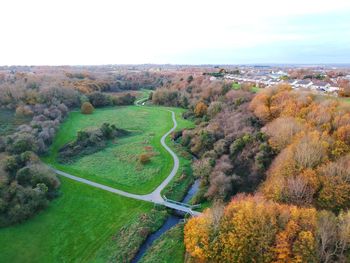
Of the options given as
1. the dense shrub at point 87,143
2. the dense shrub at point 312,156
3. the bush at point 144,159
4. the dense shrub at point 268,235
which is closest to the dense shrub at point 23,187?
the dense shrub at point 87,143

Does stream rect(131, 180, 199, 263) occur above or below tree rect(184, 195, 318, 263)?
below

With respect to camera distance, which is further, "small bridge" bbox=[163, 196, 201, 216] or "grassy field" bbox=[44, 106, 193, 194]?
"grassy field" bbox=[44, 106, 193, 194]

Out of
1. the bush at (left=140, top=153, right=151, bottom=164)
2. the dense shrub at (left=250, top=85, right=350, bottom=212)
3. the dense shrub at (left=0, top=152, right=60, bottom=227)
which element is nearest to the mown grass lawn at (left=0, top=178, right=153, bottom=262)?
the dense shrub at (left=0, top=152, right=60, bottom=227)

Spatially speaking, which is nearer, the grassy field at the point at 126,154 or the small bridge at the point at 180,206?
the small bridge at the point at 180,206

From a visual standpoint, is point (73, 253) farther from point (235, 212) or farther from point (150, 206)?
point (235, 212)

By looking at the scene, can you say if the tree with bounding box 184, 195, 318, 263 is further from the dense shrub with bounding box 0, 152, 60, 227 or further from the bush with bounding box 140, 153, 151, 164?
the bush with bounding box 140, 153, 151, 164

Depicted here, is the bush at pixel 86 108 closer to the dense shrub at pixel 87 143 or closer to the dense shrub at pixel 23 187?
the dense shrub at pixel 87 143

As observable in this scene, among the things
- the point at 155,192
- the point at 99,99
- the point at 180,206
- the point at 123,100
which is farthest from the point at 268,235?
the point at 123,100
